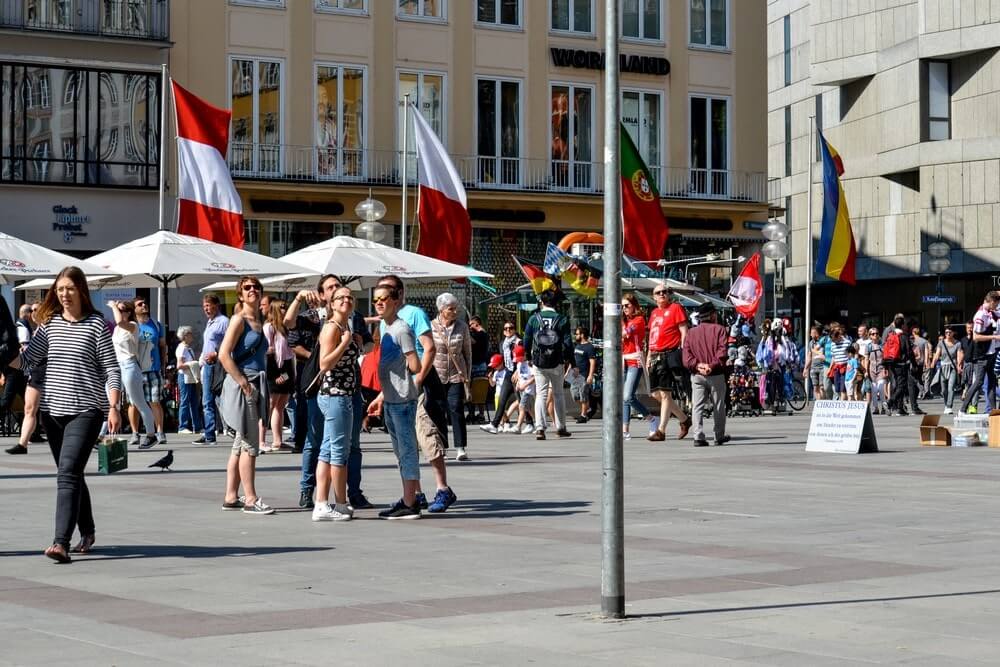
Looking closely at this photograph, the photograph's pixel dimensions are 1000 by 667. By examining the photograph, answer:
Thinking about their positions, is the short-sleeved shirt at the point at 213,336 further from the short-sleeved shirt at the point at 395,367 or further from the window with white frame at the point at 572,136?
the window with white frame at the point at 572,136

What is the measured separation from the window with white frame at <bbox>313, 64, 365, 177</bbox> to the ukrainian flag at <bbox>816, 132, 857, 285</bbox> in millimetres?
10785

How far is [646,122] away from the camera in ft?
147

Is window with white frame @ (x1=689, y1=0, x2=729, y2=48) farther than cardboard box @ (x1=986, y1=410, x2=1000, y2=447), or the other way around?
window with white frame @ (x1=689, y1=0, x2=729, y2=48)

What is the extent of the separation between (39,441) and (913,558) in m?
15.6

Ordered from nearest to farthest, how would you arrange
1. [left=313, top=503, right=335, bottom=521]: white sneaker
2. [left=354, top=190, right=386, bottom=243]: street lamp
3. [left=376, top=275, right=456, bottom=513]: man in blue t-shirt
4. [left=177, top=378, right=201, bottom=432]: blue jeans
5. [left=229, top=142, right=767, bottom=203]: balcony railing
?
1. [left=313, top=503, right=335, bottom=521]: white sneaker
2. [left=376, top=275, right=456, bottom=513]: man in blue t-shirt
3. [left=177, top=378, right=201, bottom=432]: blue jeans
4. [left=354, top=190, right=386, bottom=243]: street lamp
5. [left=229, top=142, right=767, bottom=203]: balcony railing

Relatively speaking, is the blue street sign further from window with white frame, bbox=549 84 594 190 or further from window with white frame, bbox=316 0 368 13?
window with white frame, bbox=316 0 368 13

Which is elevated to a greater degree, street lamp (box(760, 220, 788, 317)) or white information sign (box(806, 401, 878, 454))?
street lamp (box(760, 220, 788, 317))

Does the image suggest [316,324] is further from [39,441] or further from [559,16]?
[559,16]

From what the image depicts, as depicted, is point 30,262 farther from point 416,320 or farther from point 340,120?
point 340,120

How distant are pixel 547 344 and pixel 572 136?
71.6ft

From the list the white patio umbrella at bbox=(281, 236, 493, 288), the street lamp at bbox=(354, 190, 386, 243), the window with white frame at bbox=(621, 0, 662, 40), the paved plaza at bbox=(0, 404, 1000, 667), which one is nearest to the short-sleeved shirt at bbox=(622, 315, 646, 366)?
the white patio umbrella at bbox=(281, 236, 493, 288)

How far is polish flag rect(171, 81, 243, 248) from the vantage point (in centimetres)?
2708

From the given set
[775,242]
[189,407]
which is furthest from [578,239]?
[189,407]

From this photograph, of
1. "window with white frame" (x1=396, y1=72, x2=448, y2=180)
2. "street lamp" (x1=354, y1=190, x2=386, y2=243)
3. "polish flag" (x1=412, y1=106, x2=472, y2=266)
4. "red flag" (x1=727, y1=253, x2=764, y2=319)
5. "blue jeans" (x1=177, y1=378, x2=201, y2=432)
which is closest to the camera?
"blue jeans" (x1=177, y1=378, x2=201, y2=432)
